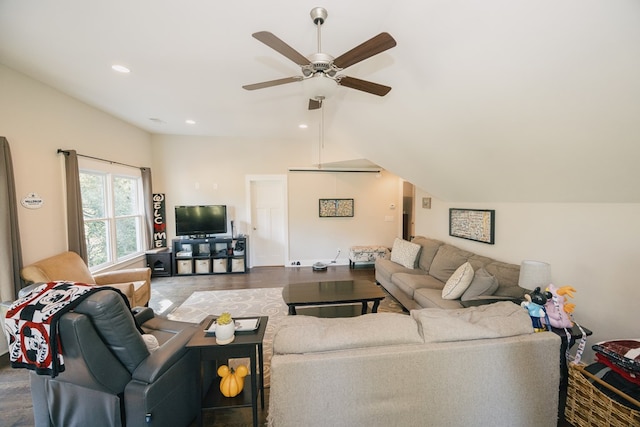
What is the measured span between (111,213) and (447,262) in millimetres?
5292

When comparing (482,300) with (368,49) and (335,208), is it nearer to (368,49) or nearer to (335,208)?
(368,49)

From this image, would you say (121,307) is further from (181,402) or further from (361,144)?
(361,144)

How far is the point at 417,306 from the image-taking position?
2.93m

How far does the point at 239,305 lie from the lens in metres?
3.62

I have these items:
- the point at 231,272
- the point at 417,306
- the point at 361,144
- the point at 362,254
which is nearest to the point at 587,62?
the point at 417,306

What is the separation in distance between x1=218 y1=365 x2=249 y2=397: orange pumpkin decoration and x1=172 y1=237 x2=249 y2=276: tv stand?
368cm

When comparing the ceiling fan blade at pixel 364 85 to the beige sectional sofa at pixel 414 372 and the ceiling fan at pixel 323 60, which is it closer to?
the ceiling fan at pixel 323 60

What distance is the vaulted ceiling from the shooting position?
1.37 m

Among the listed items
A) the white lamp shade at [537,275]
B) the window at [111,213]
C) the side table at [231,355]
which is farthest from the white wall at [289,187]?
the side table at [231,355]

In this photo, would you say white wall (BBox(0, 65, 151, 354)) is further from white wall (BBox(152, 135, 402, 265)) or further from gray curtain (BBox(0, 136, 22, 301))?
white wall (BBox(152, 135, 402, 265))

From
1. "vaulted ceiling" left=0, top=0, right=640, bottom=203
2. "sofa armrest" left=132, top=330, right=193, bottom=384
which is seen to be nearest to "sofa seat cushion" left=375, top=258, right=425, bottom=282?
"vaulted ceiling" left=0, top=0, right=640, bottom=203

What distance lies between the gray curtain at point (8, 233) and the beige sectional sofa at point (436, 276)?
13.5ft

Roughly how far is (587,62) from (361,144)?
2792 mm

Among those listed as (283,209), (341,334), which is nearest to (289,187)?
(283,209)
